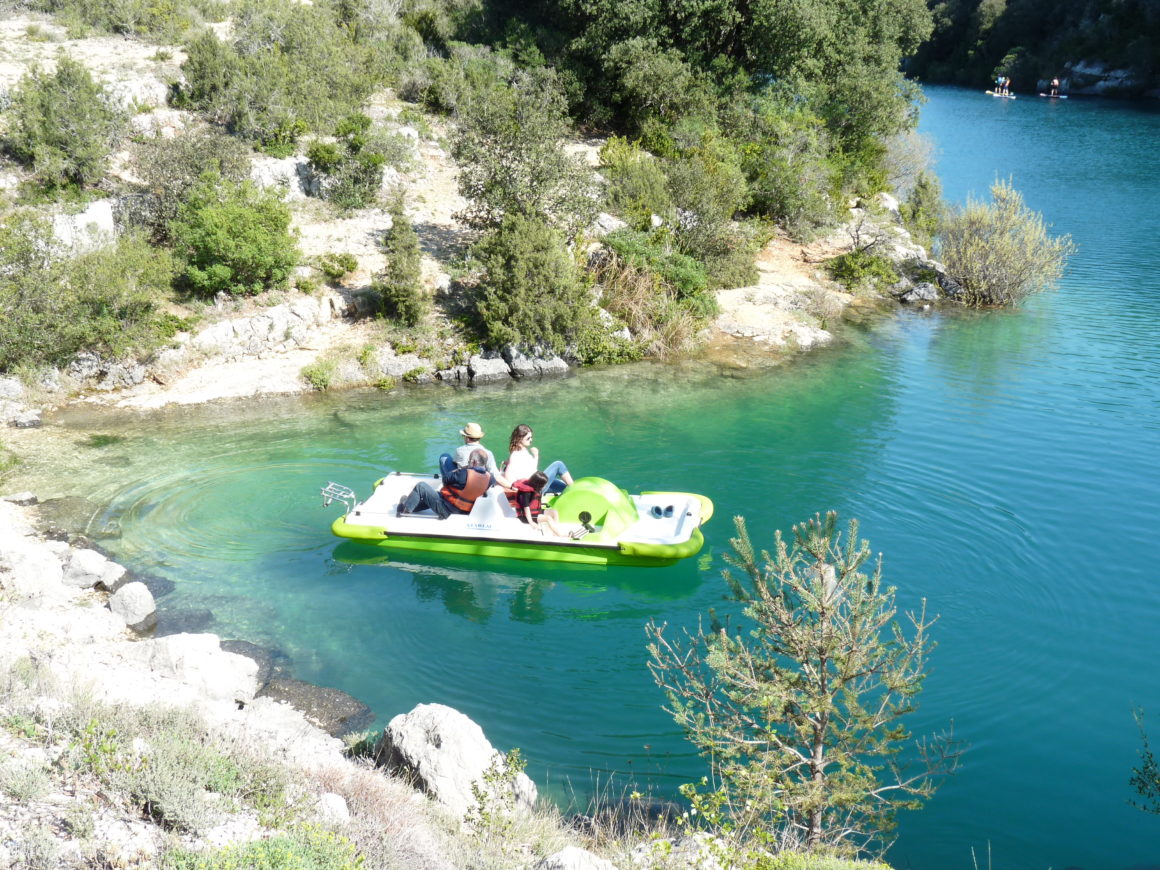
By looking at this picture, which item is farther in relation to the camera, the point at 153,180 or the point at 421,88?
the point at 421,88

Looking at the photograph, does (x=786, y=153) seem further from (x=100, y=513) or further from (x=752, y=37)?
(x=100, y=513)

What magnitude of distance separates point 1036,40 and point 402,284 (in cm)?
7849

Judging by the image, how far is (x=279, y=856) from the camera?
5219mm

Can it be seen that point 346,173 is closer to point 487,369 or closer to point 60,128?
point 60,128

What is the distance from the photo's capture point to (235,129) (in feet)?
79.2

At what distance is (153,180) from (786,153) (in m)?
17.8

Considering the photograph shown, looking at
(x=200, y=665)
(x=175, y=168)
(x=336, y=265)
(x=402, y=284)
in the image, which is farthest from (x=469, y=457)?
(x=175, y=168)

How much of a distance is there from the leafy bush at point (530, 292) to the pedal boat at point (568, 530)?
762 centimetres

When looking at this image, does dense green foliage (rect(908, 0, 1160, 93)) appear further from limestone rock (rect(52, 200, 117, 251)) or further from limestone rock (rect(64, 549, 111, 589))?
limestone rock (rect(64, 549, 111, 589))

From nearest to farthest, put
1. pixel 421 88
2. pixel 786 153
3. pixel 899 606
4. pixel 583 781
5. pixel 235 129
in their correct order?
pixel 583 781 < pixel 899 606 < pixel 235 129 < pixel 786 153 < pixel 421 88

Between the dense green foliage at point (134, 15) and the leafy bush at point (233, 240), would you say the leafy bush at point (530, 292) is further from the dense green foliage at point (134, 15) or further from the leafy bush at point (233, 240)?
the dense green foliage at point (134, 15)

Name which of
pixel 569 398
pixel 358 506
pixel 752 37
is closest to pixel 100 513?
pixel 358 506

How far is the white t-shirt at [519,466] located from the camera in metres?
11.8

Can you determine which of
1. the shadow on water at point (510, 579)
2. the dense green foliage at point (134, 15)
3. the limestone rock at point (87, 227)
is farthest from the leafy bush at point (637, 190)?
the dense green foliage at point (134, 15)
